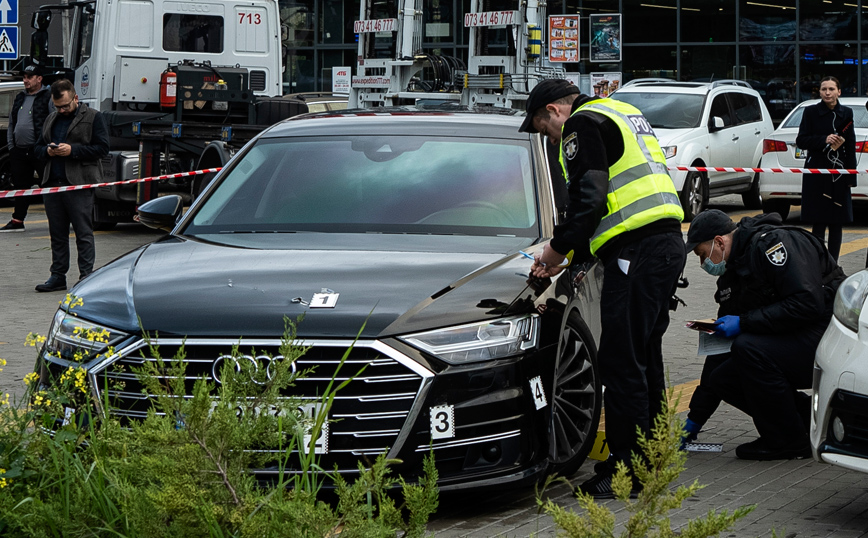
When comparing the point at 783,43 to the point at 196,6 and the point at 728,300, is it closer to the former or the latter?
the point at 196,6

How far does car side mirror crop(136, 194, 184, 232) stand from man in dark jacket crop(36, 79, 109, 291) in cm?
553

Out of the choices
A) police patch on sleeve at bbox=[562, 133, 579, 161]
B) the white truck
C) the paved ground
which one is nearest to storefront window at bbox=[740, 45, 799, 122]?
the white truck

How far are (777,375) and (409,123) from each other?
2.07 m

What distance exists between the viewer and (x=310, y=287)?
4523mm

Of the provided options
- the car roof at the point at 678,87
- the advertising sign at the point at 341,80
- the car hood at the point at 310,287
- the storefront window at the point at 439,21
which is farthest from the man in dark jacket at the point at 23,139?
the storefront window at the point at 439,21

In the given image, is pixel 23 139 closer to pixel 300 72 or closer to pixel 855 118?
pixel 855 118

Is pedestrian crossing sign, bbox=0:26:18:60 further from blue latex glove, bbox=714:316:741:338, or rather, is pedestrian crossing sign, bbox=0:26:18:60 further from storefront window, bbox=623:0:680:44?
blue latex glove, bbox=714:316:741:338

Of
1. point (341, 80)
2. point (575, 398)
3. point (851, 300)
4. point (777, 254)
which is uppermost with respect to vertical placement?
point (341, 80)

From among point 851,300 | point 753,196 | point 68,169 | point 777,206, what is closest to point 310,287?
point 851,300

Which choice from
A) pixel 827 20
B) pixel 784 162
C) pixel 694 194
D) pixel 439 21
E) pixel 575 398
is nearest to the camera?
pixel 575 398

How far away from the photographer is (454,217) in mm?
5527

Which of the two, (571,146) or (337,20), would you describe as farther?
(337,20)

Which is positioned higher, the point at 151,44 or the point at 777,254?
the point at 151,44

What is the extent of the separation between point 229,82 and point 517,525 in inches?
483
